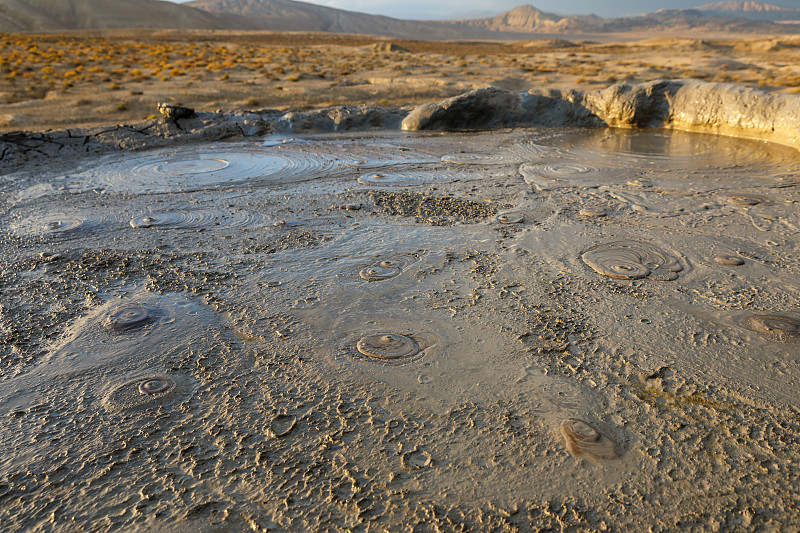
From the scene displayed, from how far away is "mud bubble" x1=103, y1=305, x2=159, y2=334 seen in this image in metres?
3.09

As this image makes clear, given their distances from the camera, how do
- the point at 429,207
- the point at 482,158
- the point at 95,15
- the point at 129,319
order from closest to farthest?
the point at 129,319 → the point at 429,207 → the point at 482,158 → the point at 95,15

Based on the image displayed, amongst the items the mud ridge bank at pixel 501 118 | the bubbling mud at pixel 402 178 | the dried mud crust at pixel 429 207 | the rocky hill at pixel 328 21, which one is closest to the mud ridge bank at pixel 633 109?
the mud ridge bank at pixel 501 118

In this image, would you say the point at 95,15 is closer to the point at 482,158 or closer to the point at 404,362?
the point at 482,158

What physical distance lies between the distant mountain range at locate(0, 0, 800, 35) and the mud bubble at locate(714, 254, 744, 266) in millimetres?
68484

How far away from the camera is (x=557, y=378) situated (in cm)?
258

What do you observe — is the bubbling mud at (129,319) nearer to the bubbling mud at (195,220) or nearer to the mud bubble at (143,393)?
the mud bubble at (143,393)

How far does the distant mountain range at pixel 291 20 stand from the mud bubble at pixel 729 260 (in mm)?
68484

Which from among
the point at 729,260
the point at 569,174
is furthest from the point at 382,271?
the point at 569,174

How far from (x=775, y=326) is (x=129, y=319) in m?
3.65

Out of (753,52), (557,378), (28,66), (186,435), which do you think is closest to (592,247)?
(557,378)

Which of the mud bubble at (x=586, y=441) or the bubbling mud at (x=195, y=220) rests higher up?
the bubbling mud at (x=195, y=220)

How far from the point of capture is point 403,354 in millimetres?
2805

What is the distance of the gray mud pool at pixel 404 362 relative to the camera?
6.33 ft

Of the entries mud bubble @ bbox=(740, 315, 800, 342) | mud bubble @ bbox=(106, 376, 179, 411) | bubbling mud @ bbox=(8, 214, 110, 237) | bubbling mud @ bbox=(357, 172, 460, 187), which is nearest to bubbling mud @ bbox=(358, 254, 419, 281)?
mud bubble @ bbox=(106, 376, 179, 411)
